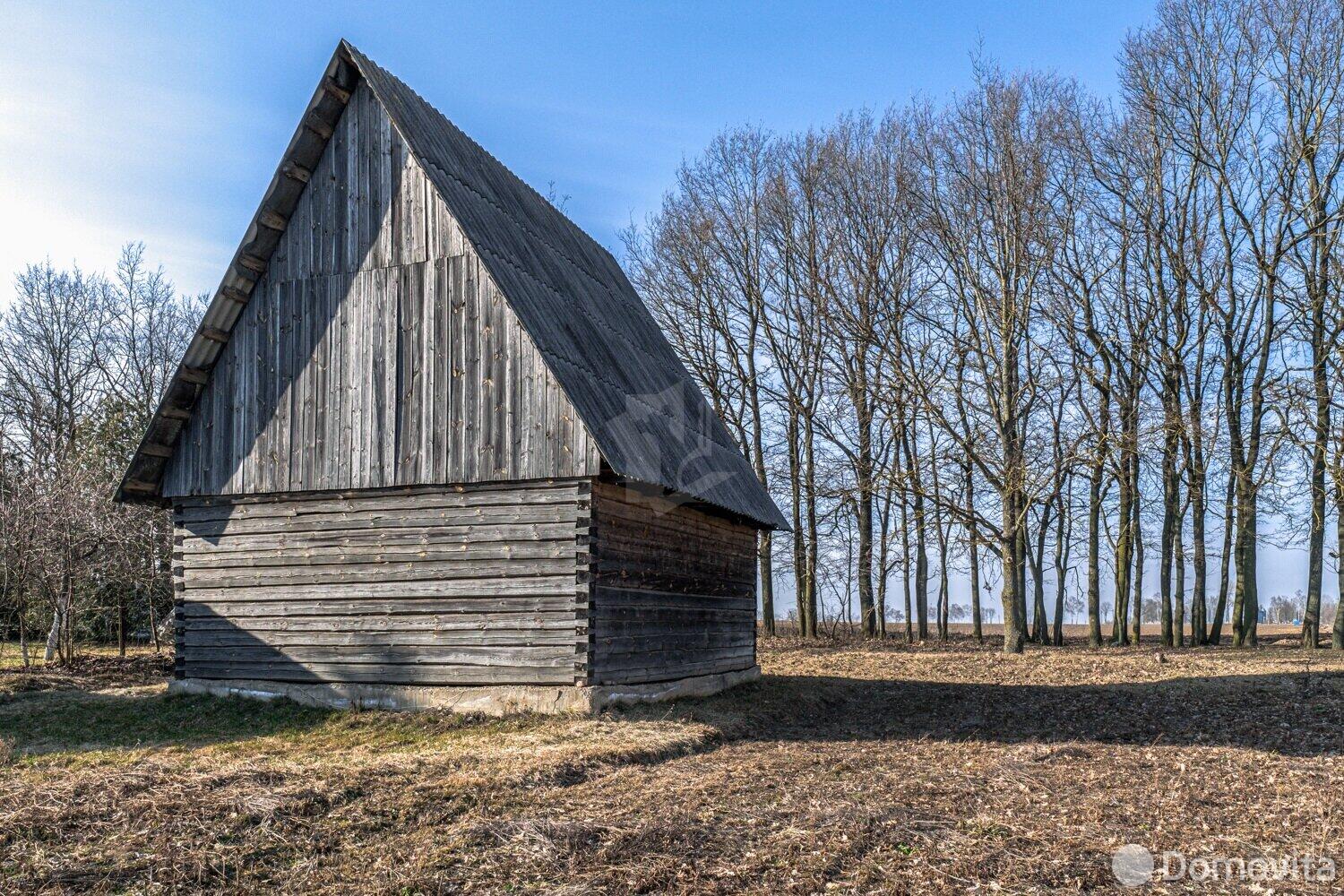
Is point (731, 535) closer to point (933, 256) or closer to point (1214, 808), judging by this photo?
point (1214, 808)

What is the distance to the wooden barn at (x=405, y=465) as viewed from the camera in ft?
42.0

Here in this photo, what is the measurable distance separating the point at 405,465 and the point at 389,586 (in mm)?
1591

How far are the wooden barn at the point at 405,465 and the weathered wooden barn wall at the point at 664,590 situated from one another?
54 mm

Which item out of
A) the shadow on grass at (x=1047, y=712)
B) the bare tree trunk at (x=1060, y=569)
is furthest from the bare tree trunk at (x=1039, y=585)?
the shadow on grass at (x=1047, y=712)

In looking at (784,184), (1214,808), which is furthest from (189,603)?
(784,184)

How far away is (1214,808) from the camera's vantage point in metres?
Answer: 8.52

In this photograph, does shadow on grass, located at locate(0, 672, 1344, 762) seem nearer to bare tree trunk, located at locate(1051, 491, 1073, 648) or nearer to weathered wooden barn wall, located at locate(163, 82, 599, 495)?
weathered wooden barn wall, located at locate(163, 82, 599, 495)

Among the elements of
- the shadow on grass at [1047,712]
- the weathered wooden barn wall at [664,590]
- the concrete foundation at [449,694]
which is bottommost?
the shadow on grass at [1047,712]

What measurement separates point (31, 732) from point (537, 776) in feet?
23.7

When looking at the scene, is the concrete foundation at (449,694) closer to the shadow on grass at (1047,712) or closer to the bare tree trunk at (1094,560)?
the shadow on grass at (1047,712)

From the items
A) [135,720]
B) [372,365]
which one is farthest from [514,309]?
[135,720]

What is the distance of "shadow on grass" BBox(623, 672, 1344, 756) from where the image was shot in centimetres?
1273

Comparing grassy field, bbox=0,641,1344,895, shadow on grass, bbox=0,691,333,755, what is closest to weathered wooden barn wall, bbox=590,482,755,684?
grassy field, bbox=0,641,1344,895

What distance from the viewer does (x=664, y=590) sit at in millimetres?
14906
